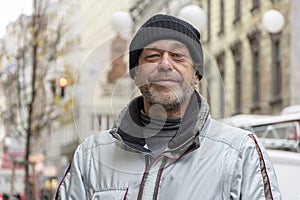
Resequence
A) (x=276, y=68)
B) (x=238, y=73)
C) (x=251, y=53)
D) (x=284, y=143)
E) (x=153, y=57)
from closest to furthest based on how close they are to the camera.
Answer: (x=153, y=57)
(x=284, y=143)
(x=276, y=68)
(x=251, y=53)
(x=238, y=73)

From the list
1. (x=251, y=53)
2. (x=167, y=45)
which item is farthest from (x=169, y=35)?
(x=251, y=53)

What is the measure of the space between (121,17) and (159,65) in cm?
987

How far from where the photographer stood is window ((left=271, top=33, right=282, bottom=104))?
2841cm

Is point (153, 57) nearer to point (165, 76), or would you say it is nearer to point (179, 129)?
point (165, 76)

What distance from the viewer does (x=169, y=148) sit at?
10.3 feet

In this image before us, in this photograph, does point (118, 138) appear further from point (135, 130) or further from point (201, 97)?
point (201, 97)

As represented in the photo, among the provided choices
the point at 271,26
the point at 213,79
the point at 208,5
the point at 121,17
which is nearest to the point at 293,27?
the point at 208,5

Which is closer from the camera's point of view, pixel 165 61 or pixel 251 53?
pixel 165 61

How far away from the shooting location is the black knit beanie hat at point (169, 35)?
3234mm

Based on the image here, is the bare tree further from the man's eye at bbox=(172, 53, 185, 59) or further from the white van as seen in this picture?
the man's eye at bbox=(172, 53, 185, 59)

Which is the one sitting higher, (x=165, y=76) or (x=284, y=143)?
(x=165, y=76)

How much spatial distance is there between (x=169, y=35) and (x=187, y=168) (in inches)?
17.9

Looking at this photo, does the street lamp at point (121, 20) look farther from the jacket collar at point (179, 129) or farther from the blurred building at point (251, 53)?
the blurred building at point (251, 53)

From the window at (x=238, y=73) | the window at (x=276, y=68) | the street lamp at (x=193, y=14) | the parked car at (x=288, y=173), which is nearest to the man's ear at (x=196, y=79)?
the parked car at (x=288, y=173)
